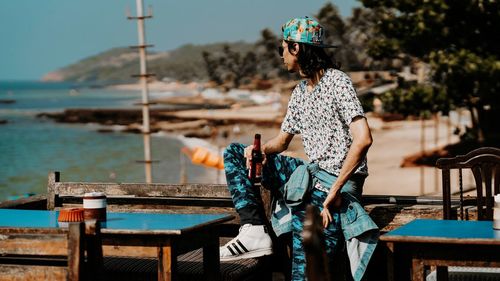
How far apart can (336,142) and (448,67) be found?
20363 mm

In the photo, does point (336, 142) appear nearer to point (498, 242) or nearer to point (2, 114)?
point (498, 242)

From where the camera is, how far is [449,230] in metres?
4.68

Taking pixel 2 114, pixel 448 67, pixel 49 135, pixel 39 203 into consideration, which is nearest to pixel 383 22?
pixel 448 67

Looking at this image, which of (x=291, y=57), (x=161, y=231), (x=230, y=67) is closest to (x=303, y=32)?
(x=291, y=57)

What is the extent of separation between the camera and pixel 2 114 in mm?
Answer: 126375

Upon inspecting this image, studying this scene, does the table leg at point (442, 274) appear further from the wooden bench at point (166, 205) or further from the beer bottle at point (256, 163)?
the beer bottle at point (256, 163)

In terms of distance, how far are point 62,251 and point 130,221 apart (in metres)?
1.21

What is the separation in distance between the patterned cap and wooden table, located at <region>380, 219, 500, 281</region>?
1.44m

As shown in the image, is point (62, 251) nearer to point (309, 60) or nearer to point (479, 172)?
point (309, 60)

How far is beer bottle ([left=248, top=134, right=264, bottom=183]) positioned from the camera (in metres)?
5.91

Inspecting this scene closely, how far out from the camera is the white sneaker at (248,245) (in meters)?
5.99

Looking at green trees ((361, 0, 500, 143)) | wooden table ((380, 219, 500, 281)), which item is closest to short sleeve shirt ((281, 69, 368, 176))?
wooden table ((380, 219, 500, 281))

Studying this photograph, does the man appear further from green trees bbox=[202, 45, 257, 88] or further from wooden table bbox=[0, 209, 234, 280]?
green trees bbox=[202, 45, 257, 88]

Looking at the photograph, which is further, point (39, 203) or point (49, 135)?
point (49, 135)
